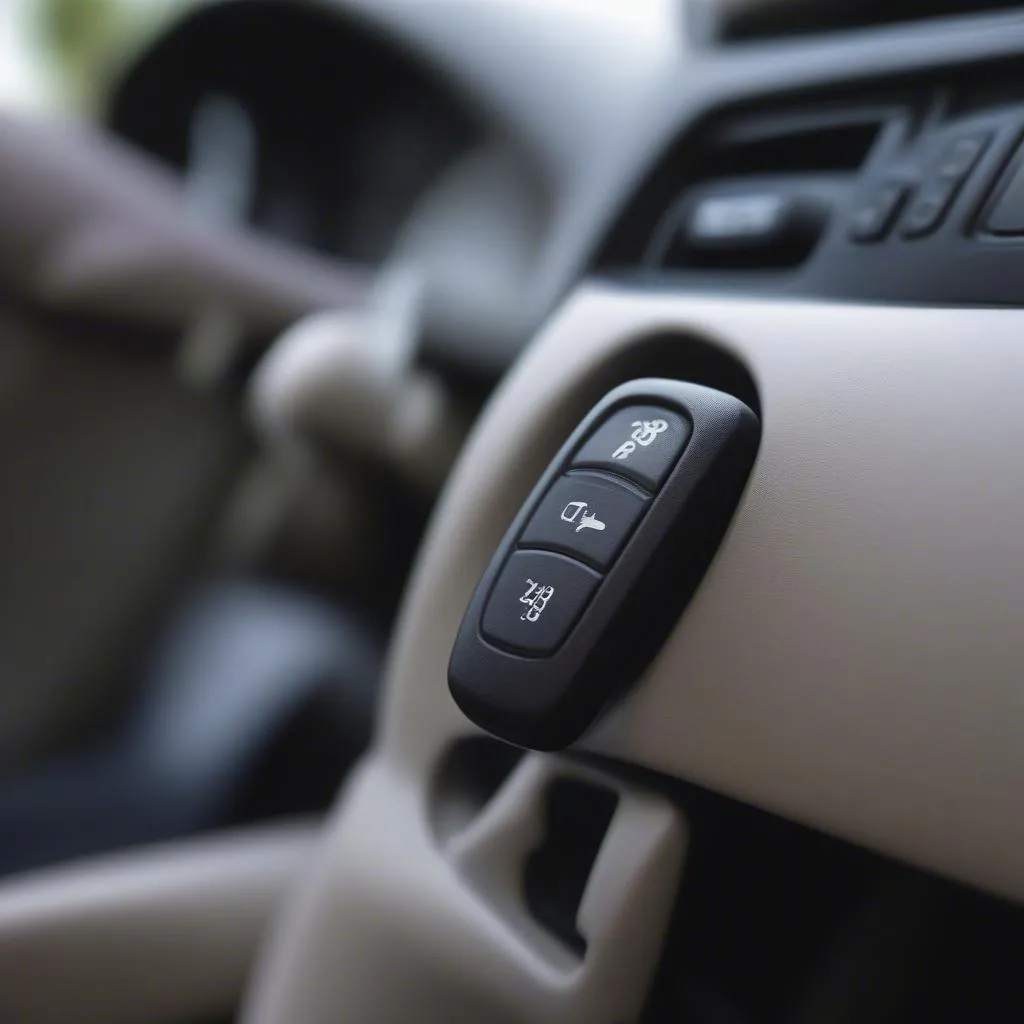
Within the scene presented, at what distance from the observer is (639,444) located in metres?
0.36

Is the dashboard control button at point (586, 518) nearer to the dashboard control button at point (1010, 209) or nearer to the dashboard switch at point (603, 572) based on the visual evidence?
the dashboard switch at point (603, 572)

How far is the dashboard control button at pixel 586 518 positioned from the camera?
0.34 metres

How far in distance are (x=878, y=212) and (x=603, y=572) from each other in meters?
0.18

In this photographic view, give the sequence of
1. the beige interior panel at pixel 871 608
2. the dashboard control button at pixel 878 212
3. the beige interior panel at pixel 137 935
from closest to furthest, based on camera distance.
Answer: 1. the beige interior panel at pixel 871 608
2. the dashboard control button at pixel 878 212
3. the beige interior panel at pixel 137 935

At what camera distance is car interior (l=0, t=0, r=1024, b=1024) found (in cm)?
32

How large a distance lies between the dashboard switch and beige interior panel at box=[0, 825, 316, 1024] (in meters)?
0.29

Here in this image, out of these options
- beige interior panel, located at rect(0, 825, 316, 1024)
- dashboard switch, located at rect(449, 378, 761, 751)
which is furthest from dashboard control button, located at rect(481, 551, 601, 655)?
beige interior panel, located at rect(0, 825, 316, 1024)

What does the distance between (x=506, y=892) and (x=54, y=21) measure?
1650 millimetres

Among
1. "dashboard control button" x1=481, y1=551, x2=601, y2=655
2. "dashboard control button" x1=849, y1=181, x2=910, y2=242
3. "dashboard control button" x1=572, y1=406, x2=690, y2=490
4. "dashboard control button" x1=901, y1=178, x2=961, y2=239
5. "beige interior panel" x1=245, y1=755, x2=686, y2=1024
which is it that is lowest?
"beige interior panel" x1=245, y1=755, x2=686, y2=1024

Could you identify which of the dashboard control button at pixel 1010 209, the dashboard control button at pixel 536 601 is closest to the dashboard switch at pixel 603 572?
the dashboard control button at pixel 536 601

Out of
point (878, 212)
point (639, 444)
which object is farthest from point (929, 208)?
point (639, 444)

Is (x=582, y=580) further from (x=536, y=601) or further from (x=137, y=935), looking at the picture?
(x=137, y=935)

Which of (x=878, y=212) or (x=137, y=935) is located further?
(x=137, y=935)

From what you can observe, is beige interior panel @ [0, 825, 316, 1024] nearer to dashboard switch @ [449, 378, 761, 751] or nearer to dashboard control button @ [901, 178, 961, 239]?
dashboard switch @ [449, 378, 761, 751]
